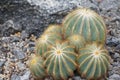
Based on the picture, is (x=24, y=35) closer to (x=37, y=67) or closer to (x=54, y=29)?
(x=54, y=29)

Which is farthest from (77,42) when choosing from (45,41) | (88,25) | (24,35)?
(24,35)

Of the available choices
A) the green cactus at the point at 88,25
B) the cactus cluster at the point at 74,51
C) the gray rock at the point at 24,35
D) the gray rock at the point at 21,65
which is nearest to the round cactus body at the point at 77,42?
the cactus cluster at the point at 74,51

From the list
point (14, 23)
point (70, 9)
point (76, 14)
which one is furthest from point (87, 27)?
point (14, 23)

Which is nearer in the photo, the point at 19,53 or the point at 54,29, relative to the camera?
the point at 54,29

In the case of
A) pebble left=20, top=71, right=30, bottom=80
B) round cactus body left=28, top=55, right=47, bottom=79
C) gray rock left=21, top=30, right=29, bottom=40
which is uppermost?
gray rock left=21, top=30, right=29, bottom=40

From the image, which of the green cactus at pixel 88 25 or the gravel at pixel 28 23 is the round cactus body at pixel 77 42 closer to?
the green cactus at pixel 88 25

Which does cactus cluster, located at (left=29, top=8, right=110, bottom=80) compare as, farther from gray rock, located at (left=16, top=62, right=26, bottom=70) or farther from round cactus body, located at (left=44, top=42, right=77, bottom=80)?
gray rock, located at (left=16, top=62, right=26, bottom=70)

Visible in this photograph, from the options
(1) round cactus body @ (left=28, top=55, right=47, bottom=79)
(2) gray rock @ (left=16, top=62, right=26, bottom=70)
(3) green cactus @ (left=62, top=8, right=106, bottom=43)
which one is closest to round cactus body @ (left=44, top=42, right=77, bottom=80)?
(1) round cactus body @ (left=28, top=55, right=47, bottom=79)

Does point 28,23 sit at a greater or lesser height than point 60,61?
greater
